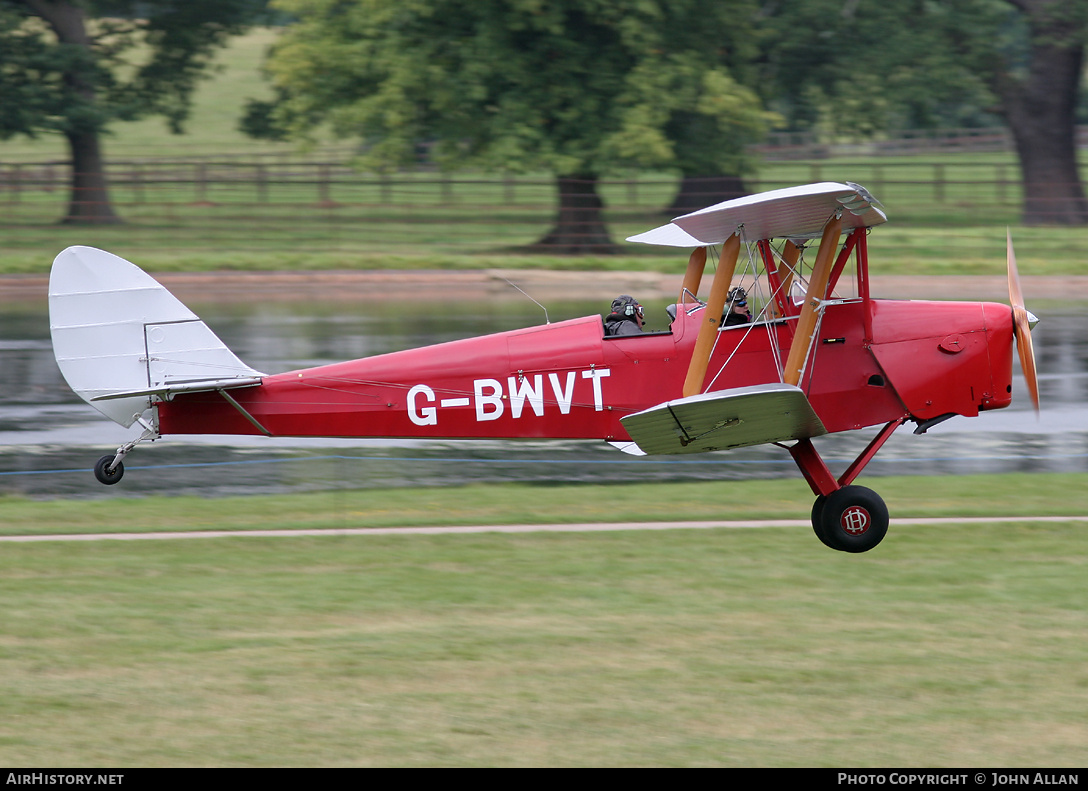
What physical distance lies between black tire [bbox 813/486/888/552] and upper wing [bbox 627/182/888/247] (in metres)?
2.28

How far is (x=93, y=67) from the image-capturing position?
38594 millimetres

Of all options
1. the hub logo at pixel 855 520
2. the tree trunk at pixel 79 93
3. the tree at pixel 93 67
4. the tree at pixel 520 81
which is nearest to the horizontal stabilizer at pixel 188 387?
the hub logo at pixel 855 520

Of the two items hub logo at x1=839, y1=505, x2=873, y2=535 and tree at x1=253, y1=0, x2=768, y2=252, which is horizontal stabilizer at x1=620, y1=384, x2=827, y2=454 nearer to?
hub logo at x1=839, y1=505, x2=873, y2=535

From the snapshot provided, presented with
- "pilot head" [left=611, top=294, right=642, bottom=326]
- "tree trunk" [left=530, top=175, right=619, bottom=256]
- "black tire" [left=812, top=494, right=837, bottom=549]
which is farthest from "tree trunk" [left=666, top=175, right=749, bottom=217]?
"black tire" [left=812, top=494, right=837, bottom=549]

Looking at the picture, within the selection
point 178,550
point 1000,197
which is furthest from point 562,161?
point 178,550

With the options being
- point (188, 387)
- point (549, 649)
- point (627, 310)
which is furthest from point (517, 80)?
point (549, 649)

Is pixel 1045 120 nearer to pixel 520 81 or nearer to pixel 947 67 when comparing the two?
pixel 947 67

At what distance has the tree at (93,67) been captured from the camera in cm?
3691

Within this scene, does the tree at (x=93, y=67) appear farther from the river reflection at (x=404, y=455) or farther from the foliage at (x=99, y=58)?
the river reflection at (x=404, y=455)

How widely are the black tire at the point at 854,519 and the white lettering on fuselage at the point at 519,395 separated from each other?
2181mm

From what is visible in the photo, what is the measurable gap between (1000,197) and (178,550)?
33048 mm

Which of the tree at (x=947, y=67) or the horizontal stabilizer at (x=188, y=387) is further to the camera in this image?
the tree at (x=947, y=67)

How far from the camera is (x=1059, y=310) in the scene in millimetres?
25469

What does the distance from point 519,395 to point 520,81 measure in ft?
71.1
